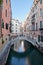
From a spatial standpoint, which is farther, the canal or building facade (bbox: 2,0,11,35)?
building facade (bbox: 2,0,11,35)

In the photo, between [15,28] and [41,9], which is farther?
[15,28]

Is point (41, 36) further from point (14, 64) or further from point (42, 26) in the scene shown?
point (14, 64)

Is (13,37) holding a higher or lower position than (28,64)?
higher

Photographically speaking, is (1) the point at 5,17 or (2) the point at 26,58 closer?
(2) the point at 26,58

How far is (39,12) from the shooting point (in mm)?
29375

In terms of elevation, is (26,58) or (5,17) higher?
(5,17)

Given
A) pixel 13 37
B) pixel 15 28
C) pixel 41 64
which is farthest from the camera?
pixel 15 28

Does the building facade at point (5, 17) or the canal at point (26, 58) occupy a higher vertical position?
the building facade at point (5, 17)

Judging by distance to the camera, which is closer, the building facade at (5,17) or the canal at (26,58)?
the canal at (26,58)

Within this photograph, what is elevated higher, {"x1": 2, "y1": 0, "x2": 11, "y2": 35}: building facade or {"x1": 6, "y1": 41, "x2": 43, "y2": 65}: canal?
{"x1": 2, "y1": 0, "x2": 11, "y2": 35}: building facade

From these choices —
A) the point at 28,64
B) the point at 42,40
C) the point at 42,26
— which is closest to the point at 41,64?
the point at 28,64

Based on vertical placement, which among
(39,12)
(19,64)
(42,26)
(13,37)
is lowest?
A: (19,64)

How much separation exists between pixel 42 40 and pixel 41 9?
5.35 meters

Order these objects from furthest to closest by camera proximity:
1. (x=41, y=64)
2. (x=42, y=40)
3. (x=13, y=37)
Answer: (x=13, y=37) < (x=42, y=40) < (x=41, y=64)
